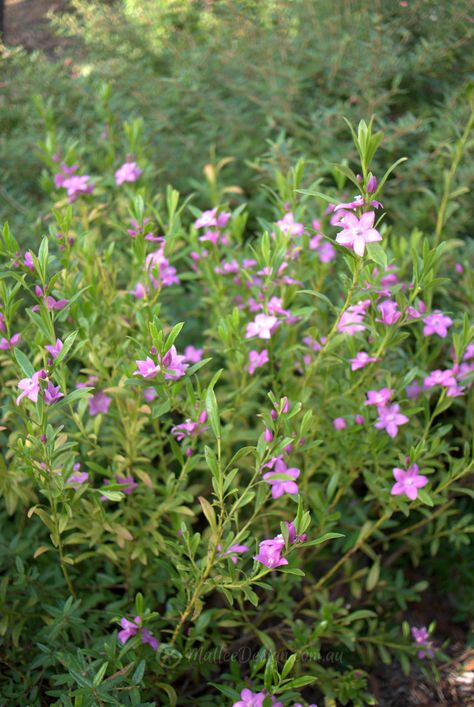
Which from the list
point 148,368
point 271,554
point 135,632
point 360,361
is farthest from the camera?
point 360,361

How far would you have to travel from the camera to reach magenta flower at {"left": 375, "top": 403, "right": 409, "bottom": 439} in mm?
1980

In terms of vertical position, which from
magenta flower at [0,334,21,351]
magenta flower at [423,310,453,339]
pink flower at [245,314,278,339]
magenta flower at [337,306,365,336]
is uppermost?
magenta flower at [0,334,21,351]

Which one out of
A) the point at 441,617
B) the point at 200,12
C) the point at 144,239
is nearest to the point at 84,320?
the point at 144,239

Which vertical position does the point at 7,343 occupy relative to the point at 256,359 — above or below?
above

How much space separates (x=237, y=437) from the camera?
225 centimetres

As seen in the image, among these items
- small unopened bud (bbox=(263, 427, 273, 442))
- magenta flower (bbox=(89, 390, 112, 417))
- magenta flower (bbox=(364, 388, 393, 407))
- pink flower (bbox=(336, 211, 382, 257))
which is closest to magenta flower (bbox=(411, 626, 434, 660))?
magenta flower (bbox=(364, 388, 393, 407))

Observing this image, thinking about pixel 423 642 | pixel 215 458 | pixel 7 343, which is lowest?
pixel 423 642

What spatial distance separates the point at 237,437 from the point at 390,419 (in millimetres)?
513

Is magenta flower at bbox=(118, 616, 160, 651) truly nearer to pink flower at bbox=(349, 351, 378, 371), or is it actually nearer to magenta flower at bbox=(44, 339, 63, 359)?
magenta flower at bbox=(44, 339, 63, 359)

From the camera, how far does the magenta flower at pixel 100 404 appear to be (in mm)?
2074

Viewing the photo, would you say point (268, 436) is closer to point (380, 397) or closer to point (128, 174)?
point (380, 397)

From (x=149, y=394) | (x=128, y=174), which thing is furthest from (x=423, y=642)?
(x=128, y=174)

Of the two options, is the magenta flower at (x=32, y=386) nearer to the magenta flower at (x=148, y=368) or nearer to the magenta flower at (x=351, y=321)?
the magenta flower at (x=148, y=368)

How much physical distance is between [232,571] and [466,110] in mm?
2427
